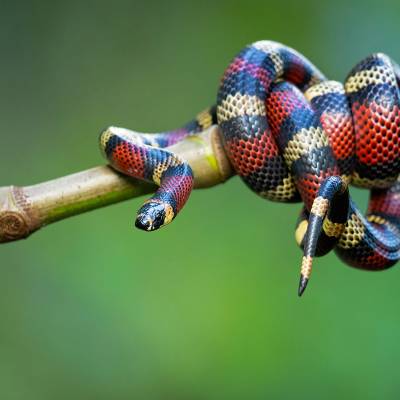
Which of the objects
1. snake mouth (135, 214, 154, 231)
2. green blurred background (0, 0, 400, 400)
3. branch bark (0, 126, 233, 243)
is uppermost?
snake mouth (135, 214, 154, 231)

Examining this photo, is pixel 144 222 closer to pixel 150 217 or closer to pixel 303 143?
pixel 150 217

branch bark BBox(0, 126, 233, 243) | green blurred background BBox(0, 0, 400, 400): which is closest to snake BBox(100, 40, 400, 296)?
branch bark BBox(0, 126, 233, 243)

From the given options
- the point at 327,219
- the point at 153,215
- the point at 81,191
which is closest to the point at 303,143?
the point at 327,219

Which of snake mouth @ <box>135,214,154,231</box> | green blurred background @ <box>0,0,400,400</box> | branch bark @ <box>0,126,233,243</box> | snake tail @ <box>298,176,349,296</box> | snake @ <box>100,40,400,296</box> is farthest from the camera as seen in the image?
green blurred background @ <box>0,0,400,400</box>

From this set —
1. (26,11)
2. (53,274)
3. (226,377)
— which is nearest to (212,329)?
(226,377)

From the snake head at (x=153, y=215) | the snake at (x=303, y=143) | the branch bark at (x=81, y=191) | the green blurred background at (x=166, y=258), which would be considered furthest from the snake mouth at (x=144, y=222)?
the green blurred background at (x=166, y=258)

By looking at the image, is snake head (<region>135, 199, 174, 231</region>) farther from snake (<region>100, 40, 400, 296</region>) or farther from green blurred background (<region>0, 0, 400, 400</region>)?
green blurred background (<region>0, 0, 400, 400</region>)
